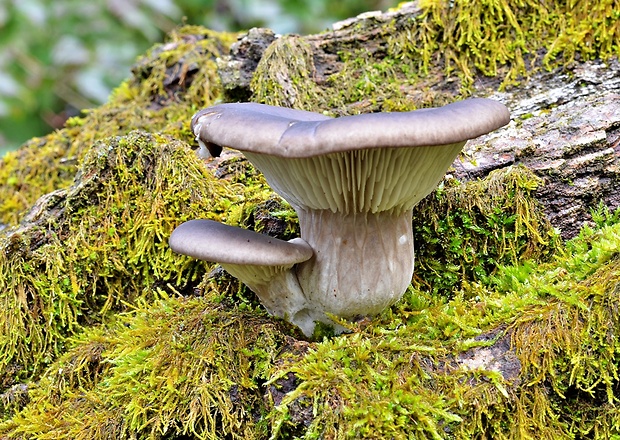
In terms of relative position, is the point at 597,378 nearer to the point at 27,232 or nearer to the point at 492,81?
the point at 492,81

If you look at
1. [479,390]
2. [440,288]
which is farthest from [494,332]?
[440,288]

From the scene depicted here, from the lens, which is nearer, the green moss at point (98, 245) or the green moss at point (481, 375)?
the green moss at point (481, 375)

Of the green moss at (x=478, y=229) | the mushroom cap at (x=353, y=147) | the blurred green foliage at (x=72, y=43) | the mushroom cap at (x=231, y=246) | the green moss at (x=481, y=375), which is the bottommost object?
the green moss at (x=481, y=375)

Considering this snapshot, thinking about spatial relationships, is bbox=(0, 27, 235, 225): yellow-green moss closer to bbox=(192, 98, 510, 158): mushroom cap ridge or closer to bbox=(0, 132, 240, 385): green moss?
bbox=(0, 132, 240, 385): green moss

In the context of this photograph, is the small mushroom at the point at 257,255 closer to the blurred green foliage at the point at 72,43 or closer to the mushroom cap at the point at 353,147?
the mushroom cap at the point at 353,147

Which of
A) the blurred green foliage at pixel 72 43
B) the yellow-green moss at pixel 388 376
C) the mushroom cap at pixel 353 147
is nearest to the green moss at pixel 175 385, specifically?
the yellow-green moss at pixel 388 376

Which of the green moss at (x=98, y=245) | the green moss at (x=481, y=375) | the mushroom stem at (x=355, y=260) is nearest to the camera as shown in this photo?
the green moss at (x=481, y=375)

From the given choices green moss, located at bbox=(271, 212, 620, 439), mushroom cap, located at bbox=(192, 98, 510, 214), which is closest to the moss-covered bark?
green moss, located at bbox=(271, 212, 620, 439)
